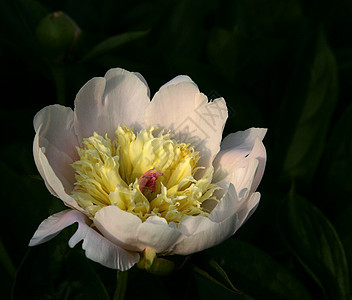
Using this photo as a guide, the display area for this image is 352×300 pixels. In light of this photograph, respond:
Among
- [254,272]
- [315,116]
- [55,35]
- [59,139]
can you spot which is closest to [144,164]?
[59,139]

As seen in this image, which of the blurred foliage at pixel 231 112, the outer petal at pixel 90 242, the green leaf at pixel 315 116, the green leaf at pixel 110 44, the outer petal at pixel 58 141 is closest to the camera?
the outer petal at pixel 90 242

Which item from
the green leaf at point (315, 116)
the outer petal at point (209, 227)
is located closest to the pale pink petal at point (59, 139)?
the outer petal at point (209, 227)

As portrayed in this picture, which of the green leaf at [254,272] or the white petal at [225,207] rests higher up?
the white petal at [225,207]

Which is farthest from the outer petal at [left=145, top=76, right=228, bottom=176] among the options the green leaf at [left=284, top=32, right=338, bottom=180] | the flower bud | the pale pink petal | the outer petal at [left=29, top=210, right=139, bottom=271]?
the green leaf at [left=284, top=32, right=338, bottom=180]

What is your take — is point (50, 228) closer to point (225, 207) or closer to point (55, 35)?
point (225, 207)

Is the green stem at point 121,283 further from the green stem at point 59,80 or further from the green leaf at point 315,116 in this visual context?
the green leaf at point 315,116

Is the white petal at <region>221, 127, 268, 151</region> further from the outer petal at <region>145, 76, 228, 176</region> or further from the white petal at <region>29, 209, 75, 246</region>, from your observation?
the white petal at <region>29, 209, 75, 246</region>
